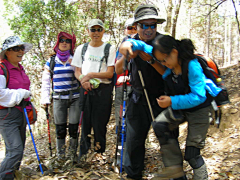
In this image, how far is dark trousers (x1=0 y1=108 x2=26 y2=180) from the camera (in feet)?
11.4

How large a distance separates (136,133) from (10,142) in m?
2.18

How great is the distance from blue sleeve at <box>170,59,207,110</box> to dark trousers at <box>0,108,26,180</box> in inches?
114

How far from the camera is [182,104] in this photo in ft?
8.27

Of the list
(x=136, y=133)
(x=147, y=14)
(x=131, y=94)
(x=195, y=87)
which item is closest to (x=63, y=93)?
(x=131, y=94)

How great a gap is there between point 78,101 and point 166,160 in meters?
2.33

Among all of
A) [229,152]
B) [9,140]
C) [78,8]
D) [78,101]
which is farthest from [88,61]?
[78,8]

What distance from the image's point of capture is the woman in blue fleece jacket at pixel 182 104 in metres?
2.46

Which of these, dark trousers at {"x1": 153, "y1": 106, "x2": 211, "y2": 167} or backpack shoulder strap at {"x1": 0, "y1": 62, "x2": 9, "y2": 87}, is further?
backpack shoulder strap at {"x1": 0, "y1": 62, "x2": 9, "y2": 87}

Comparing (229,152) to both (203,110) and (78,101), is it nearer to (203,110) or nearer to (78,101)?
(203,110)

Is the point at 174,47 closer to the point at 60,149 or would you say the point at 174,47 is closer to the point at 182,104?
the point at 182,104

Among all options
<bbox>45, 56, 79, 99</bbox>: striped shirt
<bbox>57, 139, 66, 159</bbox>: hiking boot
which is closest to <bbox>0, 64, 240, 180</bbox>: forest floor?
<bbox>57, 139, 66, 159</bbox>: hiking boot

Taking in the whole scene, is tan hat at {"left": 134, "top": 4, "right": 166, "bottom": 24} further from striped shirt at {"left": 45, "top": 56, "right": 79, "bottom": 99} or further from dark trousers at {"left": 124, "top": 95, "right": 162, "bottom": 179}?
striped shirt at {"left": 45, "top": 56, "right": 79, "bottom": 99}

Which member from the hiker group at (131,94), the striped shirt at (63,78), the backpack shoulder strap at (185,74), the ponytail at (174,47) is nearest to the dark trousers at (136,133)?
the hiker group at (131,94)

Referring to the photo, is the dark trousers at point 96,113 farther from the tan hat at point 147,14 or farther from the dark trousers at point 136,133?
the tan hat at point 147,14
